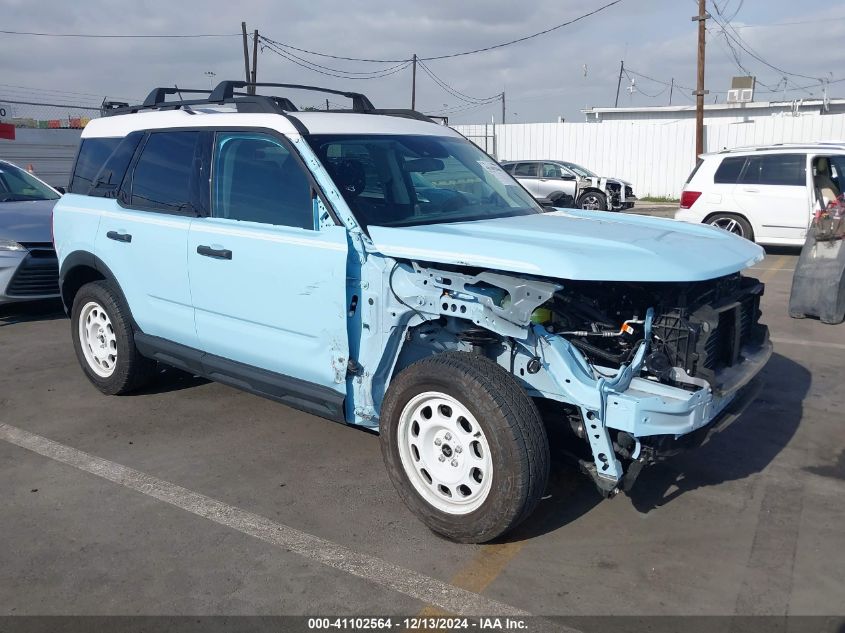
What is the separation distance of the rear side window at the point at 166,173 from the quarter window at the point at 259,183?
26 centimetres

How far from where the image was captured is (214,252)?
4445 mm

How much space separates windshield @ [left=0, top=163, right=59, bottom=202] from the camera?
9.20 m

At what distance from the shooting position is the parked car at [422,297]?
3.36m

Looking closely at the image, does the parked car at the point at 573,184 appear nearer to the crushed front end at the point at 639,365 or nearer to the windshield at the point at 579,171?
the windshield at the point at 579,171

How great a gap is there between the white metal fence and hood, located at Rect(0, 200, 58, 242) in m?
20.5

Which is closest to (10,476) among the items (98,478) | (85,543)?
(98,478)

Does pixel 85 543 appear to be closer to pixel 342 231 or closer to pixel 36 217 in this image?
pixel 342 231

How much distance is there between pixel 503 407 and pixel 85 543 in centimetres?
210

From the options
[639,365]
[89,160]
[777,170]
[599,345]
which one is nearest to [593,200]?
[777,170]

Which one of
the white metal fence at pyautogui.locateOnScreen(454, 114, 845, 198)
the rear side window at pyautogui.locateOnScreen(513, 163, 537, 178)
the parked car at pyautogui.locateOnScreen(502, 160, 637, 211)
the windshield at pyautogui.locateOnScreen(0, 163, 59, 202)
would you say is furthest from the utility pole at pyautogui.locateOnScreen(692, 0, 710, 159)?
the windshield at pyautogui.locateOnScreen(0, 163, 59, 202)

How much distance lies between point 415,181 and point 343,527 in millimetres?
2016

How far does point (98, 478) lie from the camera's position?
172 inches

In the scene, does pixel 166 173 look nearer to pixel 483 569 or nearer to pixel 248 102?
pixel 248 102

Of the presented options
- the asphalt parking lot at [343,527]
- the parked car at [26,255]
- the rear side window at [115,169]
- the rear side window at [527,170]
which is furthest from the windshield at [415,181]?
the rear side window at [527,170]
